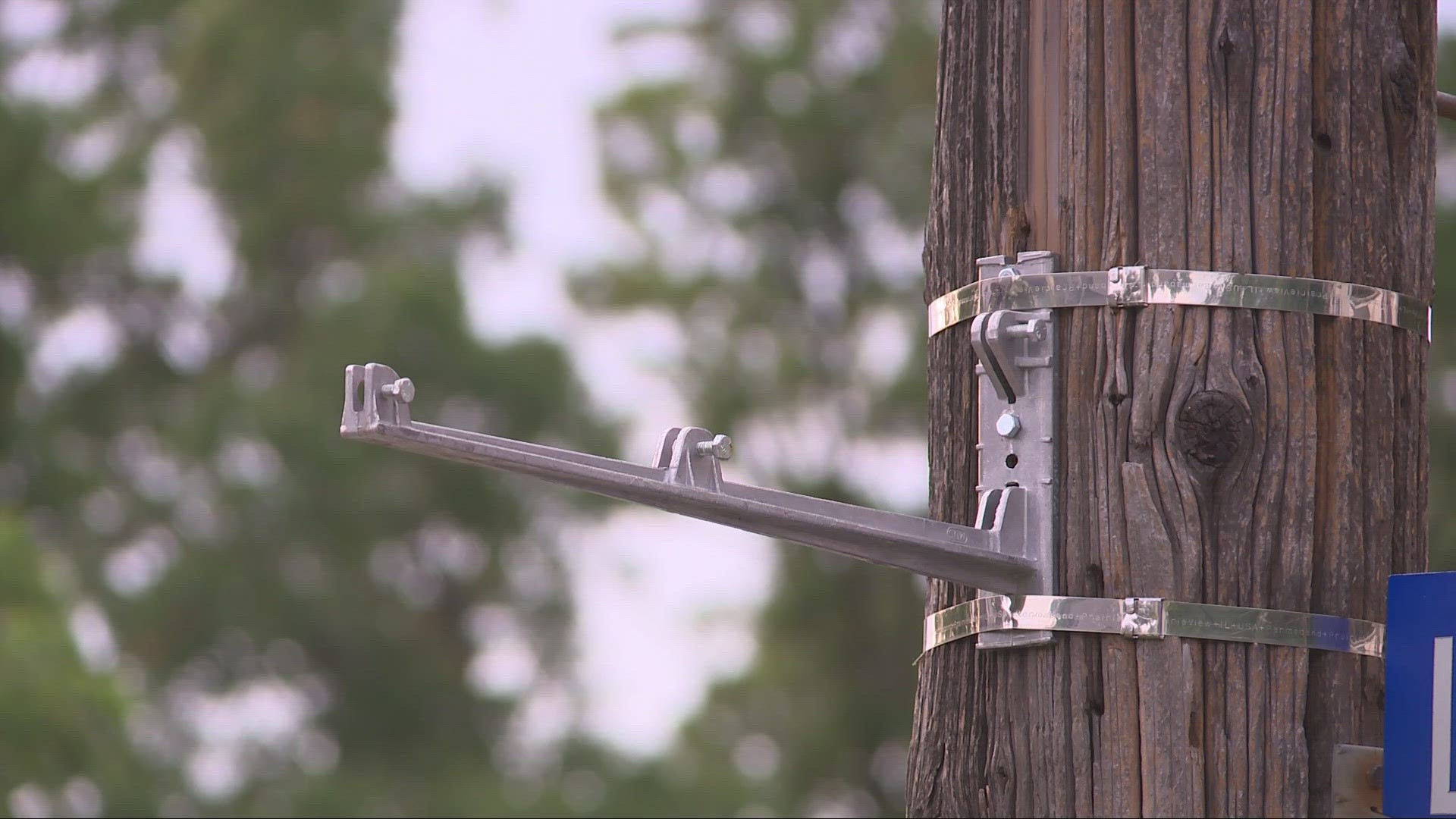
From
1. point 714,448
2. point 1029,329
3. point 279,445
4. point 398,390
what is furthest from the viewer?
point 279,445

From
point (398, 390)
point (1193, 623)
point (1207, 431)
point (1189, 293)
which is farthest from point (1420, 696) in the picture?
point (398, 390)

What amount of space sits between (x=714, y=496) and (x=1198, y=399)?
0.54 m

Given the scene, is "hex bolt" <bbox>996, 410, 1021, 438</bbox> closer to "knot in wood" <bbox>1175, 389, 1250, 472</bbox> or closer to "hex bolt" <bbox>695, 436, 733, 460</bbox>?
"knot in wood" <bbox>1175, 389, 1250, 472</bbox>

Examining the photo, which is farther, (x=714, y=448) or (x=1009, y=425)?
(x=1009, y=425)

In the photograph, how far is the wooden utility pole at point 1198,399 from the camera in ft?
7.86

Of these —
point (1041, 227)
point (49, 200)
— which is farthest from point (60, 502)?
point (1041, 227)

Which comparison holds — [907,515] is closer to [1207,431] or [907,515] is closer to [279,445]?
[1207,431]

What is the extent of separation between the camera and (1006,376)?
2500mm

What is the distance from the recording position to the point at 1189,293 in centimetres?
245

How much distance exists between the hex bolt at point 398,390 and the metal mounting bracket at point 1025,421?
644mm

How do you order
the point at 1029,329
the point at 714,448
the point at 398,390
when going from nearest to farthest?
the point at 398,390, the point at 714,448, the point at 1029,329

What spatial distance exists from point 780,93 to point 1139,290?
43.2 feet

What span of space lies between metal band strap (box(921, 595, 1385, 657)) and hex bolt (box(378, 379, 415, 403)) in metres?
0.71

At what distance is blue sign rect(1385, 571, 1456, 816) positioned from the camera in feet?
7.73
